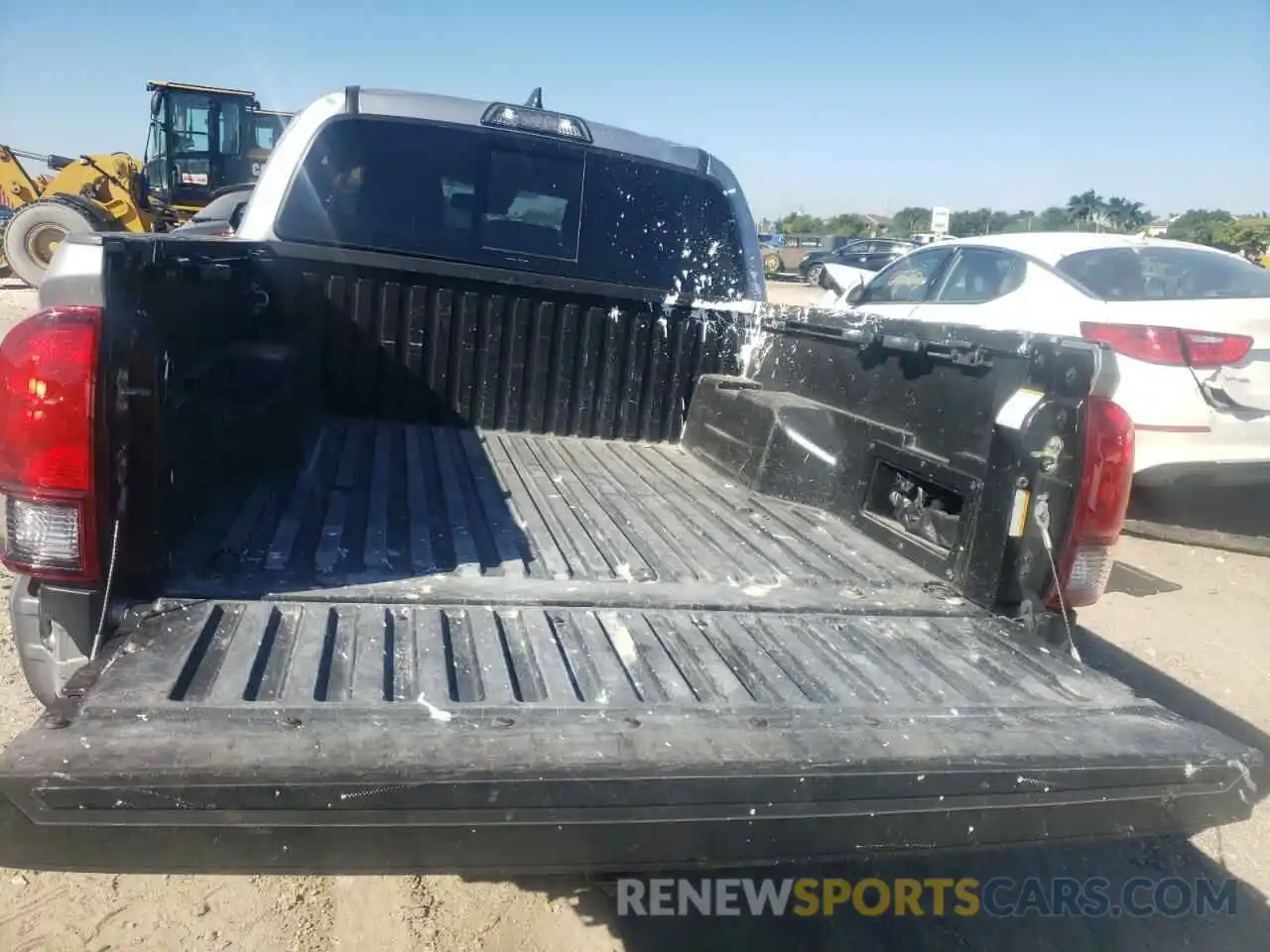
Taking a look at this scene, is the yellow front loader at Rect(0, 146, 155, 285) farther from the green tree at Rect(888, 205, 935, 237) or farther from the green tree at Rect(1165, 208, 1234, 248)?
the green tree at Rect(888, 205, 935, 237)

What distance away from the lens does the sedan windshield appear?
20.4 feet

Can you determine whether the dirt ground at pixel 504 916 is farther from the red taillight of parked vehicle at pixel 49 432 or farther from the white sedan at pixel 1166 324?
the white sedan at pixel 1166 324

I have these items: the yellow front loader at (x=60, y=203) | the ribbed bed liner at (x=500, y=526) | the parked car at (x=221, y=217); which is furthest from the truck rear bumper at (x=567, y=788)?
the yellow front loader at (x=60, y=203)

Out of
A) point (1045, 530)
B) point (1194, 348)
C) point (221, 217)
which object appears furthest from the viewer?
point (1194, 348)

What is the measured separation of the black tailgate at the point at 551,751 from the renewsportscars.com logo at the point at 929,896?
0.93 meters

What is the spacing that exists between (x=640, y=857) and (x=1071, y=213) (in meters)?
30.3

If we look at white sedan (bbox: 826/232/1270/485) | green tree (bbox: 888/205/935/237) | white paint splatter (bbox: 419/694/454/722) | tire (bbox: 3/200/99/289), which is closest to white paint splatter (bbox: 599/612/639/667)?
white paint splatter (bbox: 419/694/454/722)

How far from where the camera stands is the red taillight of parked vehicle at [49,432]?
6.15ft

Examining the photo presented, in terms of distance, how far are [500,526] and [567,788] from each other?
1440mm

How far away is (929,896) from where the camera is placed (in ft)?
9.79

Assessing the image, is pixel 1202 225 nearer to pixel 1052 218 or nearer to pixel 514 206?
pixel 1052 218

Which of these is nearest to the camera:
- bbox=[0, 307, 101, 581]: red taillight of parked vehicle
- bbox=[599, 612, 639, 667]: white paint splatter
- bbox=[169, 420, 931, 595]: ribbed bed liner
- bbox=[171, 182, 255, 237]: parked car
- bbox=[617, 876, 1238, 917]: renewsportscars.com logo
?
bbox=[0, 307, 101, 581]: red taillight of parked vehicle

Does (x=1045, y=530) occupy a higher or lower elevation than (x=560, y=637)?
higher

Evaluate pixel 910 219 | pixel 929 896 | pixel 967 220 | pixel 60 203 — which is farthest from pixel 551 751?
pixel 910 219
